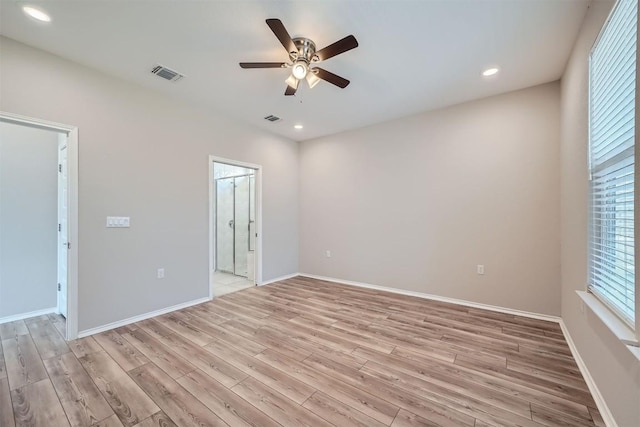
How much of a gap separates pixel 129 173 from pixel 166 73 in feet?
3.98

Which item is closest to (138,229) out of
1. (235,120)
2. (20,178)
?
(20,178)

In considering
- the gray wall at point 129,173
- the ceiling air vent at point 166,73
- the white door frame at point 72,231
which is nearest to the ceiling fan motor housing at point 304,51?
the ceiling air vent at point 166,73

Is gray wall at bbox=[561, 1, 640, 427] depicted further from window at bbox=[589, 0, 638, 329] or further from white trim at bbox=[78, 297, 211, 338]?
white trim at bbox=[78, 297, 211, 338]

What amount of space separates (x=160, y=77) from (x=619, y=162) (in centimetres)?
402

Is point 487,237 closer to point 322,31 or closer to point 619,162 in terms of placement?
point 619,162

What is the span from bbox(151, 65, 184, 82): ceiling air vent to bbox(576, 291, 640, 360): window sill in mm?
4020

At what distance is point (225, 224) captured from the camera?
566cm

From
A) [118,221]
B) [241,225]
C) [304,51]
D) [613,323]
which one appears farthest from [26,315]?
[613,323]

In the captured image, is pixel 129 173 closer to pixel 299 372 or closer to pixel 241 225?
pixel 241 225

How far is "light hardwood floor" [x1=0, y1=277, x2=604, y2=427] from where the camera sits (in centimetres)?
157

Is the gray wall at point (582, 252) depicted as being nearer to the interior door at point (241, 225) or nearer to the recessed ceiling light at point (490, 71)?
the recessed ceiling light at point (490, 71)

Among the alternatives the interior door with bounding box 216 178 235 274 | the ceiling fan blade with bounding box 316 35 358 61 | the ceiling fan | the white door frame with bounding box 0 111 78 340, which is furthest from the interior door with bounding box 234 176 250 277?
the ceiling fan blade with bounding box 316 35 358 61

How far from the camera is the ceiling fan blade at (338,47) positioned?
1.84 metres

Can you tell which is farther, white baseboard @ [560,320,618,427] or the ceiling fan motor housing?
the ceiling fan motor housing
